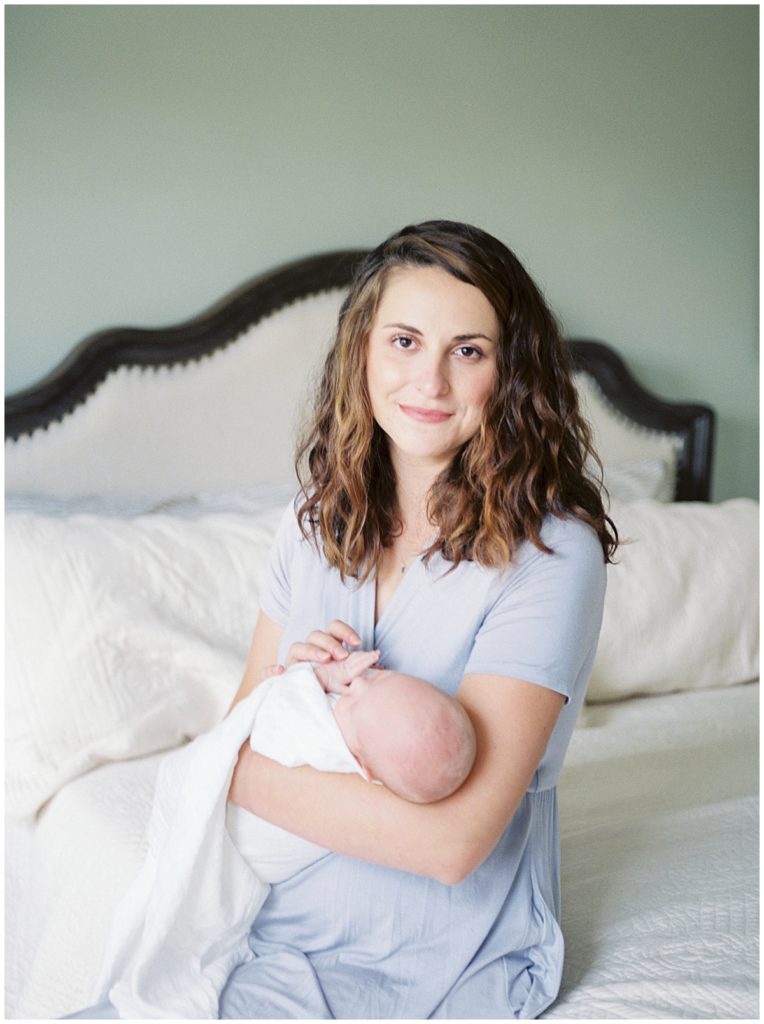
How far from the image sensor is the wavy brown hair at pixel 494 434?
1249 millimetres

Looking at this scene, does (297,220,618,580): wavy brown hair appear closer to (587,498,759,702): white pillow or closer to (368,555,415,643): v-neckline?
(368,555,415,643): v-neckline

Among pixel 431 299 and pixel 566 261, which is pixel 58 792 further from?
pixel 566 261

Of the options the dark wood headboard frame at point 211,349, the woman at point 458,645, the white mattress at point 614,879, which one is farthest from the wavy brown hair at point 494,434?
the dark wood headboard frame at point 211,349

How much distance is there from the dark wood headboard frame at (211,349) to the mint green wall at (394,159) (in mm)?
67

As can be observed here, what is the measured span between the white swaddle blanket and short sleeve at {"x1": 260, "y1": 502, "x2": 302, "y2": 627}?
11.0 inches

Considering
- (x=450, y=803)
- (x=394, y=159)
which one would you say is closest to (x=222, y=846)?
(x=450, y=803)

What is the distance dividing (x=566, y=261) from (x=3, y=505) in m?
1.72

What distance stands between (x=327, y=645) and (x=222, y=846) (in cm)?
26

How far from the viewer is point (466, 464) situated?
4.30 ft

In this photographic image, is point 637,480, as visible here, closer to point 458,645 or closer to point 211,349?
point 211,349

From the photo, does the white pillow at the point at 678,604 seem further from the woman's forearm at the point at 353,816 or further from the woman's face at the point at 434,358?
the woman's forearm at the point at 353,816

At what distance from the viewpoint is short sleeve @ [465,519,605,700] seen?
1.14 metres

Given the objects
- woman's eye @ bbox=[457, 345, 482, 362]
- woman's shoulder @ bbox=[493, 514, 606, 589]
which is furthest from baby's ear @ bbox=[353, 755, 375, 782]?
woman's eye @ bbox=[457, 345, 482, 362]

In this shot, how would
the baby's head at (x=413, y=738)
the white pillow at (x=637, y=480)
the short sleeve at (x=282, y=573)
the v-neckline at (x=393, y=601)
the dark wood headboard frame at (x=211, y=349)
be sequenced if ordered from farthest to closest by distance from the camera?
the white pillow at (x=637, y=480) < the dark wood headboard frame at (x=211, y=349) < the short sleeve at (x=282, y=573) < the v-neckline at (x=393, y=601) < the baby's head at (x=413, y=738)
